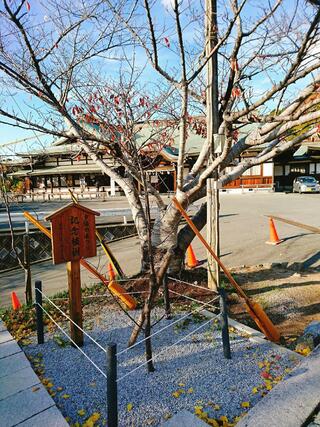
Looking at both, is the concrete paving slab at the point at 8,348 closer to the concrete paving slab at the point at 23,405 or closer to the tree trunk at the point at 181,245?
the concrete paving slab at the point at 23,405

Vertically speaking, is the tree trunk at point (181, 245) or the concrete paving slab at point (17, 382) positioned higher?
the tree trunk at point (181, 245)

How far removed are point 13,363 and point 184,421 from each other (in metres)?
2.19

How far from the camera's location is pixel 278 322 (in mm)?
4914

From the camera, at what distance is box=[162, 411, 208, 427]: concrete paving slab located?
2.54m

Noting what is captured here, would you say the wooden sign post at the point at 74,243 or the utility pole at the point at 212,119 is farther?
the utility pole at the point at 212,119

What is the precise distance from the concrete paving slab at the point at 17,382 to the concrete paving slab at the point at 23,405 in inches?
2.9

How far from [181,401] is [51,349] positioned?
1.90 meters

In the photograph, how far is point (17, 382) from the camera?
3230 millimetres

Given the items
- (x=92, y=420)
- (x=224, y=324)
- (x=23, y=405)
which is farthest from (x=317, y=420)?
A: (x=23, y=405)

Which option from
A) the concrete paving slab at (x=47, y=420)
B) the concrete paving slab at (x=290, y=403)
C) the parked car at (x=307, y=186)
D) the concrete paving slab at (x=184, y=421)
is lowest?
the concrete paving slab at (x=47, y=420)

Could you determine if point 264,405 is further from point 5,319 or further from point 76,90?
point 76,90

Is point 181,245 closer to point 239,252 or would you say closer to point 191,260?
point 191,260

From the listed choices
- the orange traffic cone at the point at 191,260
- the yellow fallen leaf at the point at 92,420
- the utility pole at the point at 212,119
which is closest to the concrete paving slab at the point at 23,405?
the yellow fallen leaf at the point at 92,420

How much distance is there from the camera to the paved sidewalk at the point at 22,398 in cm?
268
